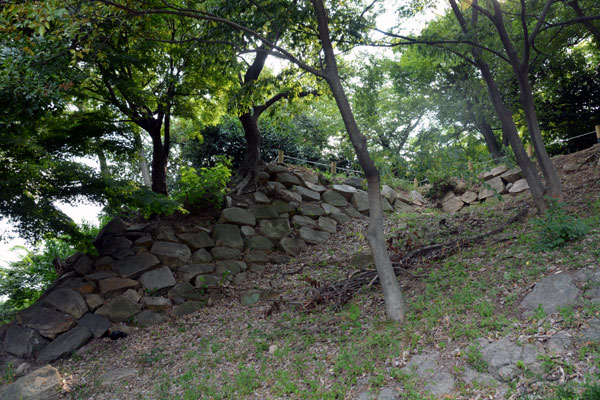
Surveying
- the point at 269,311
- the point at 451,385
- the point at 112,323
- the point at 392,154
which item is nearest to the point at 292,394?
the point at 451,385

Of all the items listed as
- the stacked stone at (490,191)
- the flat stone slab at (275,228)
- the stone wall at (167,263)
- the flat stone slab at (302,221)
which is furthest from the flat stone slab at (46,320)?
the stacked stone at (490,191)

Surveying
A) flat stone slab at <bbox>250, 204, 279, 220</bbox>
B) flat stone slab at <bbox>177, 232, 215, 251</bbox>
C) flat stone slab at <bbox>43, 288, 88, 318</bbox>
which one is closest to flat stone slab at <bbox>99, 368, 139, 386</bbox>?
flat stone slab at <bbox>43, 288, 88, 318</bbox>

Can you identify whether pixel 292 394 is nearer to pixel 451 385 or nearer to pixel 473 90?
pixel 451 385

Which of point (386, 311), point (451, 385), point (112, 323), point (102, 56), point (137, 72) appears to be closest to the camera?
point (451, 385)

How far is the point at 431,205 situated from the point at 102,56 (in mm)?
10403

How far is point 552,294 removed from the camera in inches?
174

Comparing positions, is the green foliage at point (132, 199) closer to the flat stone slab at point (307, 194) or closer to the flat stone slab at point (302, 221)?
the flat stone slab at point (302, 221)

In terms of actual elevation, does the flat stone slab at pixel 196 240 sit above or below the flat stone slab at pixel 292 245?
above

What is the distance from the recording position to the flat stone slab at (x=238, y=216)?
976cm

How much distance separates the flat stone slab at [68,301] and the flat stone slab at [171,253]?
1.69 meters

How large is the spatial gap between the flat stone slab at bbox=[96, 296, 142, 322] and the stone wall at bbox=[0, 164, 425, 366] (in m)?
0.02

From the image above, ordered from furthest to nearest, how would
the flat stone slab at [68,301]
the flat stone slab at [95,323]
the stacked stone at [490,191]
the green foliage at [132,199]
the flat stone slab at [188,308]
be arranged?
the stacked stone at [490,191] → the flat stone slab at [188,308] → the green foliage at [132,199] → the flat stone slab at [68,301] → the flat stone slab at [95,323]

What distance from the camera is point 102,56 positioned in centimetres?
698

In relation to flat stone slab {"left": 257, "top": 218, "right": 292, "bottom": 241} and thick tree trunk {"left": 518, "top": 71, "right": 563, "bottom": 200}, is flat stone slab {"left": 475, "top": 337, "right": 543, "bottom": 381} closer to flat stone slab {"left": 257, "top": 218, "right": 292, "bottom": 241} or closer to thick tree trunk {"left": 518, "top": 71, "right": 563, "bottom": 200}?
thick tree trunk {"left": 518, "top": 71, "right": 563, "bottom": 200}
